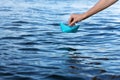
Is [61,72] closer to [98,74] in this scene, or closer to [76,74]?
[76,74]

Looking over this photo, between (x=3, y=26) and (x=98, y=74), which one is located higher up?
(x=3, y=26)

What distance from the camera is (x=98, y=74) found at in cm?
488

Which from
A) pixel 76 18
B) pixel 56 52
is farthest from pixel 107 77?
pixel 56 52

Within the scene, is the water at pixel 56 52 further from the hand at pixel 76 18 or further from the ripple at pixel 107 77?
the hand at pixel 76 18

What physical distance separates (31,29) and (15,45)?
226cm

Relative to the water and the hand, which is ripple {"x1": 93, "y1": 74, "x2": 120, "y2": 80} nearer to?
the water

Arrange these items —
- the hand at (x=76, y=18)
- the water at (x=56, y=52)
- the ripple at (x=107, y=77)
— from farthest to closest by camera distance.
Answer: the water at (x=56, y=52) → the ripple at (x=107, y=77) → the hand at (x=76, y=18)

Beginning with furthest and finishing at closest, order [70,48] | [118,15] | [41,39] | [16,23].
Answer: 1. [118,15]
2. [16,23]
3. [41,39]
4. [70,48]

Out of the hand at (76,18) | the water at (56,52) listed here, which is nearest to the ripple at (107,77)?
the water at (56,52)

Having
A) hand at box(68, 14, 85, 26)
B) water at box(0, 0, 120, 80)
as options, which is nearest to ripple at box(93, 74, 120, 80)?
water at box(0, 0, 120, 80)

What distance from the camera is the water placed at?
4875 mm

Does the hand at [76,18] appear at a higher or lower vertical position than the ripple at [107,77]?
higher

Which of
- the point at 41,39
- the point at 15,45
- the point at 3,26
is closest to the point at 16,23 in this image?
the point at 3,26

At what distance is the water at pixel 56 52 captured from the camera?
488 centimetres
